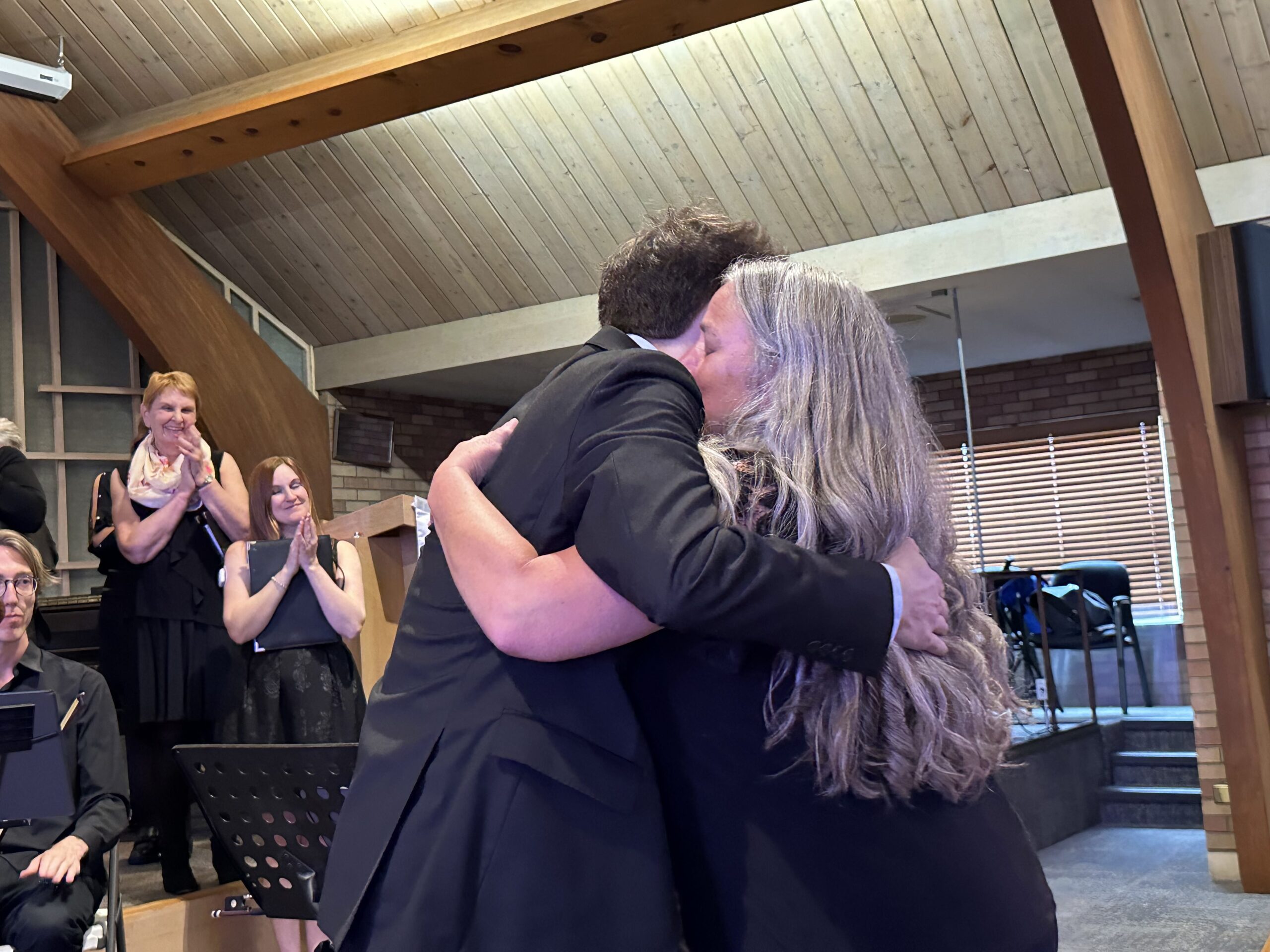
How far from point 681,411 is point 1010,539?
26.5 feet

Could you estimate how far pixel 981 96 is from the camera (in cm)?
536

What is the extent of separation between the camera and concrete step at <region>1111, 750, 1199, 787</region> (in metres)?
5.85

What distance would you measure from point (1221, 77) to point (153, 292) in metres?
5.36

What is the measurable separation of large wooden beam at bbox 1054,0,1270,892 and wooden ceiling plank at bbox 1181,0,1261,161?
65 centimetres

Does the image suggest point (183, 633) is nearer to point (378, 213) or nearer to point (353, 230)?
point (378, 213)

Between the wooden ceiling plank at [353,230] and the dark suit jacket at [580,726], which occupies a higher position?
the wooden ceiling plank at [353,230]

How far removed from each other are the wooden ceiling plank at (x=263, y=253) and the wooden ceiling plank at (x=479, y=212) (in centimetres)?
128

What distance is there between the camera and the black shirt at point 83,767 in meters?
2.58

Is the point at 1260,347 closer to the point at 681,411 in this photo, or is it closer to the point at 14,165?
the point at 681,411

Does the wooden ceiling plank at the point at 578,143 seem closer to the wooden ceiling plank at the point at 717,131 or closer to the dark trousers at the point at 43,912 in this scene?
the wooden ceiling plank at the point at 717,131

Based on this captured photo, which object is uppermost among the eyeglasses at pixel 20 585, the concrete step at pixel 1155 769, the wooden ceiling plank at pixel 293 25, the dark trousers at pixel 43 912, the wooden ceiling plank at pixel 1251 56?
the wooden ceiling plank at pixel 293 25

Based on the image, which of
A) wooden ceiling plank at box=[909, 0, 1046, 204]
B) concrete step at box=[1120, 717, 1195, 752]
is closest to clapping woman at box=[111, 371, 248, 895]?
wooden ceiling plank at box=[909, 0, 1046, 204]

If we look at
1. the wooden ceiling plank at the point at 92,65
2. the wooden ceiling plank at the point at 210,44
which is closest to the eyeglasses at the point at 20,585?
the wooden ceiling plank at the point at 210,44

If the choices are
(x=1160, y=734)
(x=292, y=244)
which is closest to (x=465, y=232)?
(x=292, y=244)
